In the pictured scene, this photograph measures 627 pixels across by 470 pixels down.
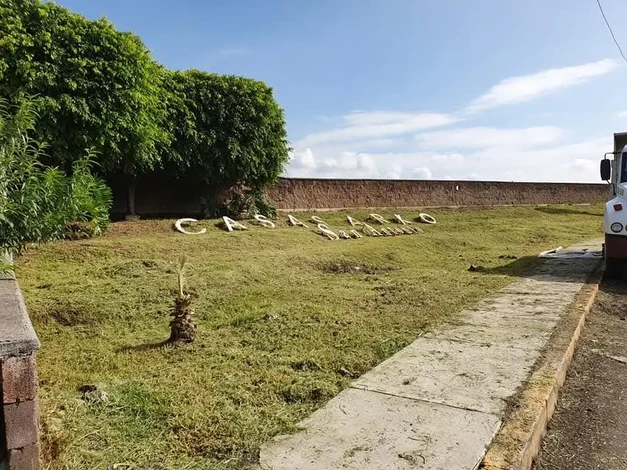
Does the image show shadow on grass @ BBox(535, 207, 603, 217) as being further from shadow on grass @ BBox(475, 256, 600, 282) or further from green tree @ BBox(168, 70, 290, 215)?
green tree @ BBox(168, 70, 290, 215)

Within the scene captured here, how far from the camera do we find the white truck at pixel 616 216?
742 cm

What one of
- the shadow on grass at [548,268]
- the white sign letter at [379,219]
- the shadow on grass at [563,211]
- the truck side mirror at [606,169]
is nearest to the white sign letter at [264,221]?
the white sign letter at [379,219]

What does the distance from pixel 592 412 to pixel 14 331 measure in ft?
11.0

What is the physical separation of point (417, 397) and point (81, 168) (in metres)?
2.91

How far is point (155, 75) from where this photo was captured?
10961 millimetres

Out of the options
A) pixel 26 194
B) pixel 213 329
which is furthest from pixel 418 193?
pixel 26 194

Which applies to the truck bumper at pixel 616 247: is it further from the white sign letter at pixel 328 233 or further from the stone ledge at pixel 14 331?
the stone ledge at pixel 14 331

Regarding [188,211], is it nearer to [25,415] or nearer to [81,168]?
[81,168]

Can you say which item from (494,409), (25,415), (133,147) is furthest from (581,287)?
(133,147)

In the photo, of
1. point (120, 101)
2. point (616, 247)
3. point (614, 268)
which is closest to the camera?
point (616, 247)

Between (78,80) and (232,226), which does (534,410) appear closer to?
(78,80)

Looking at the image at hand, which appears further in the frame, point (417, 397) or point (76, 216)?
point (76, 216)

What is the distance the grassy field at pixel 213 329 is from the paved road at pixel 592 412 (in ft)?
4.15

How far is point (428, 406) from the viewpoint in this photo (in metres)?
2.99
